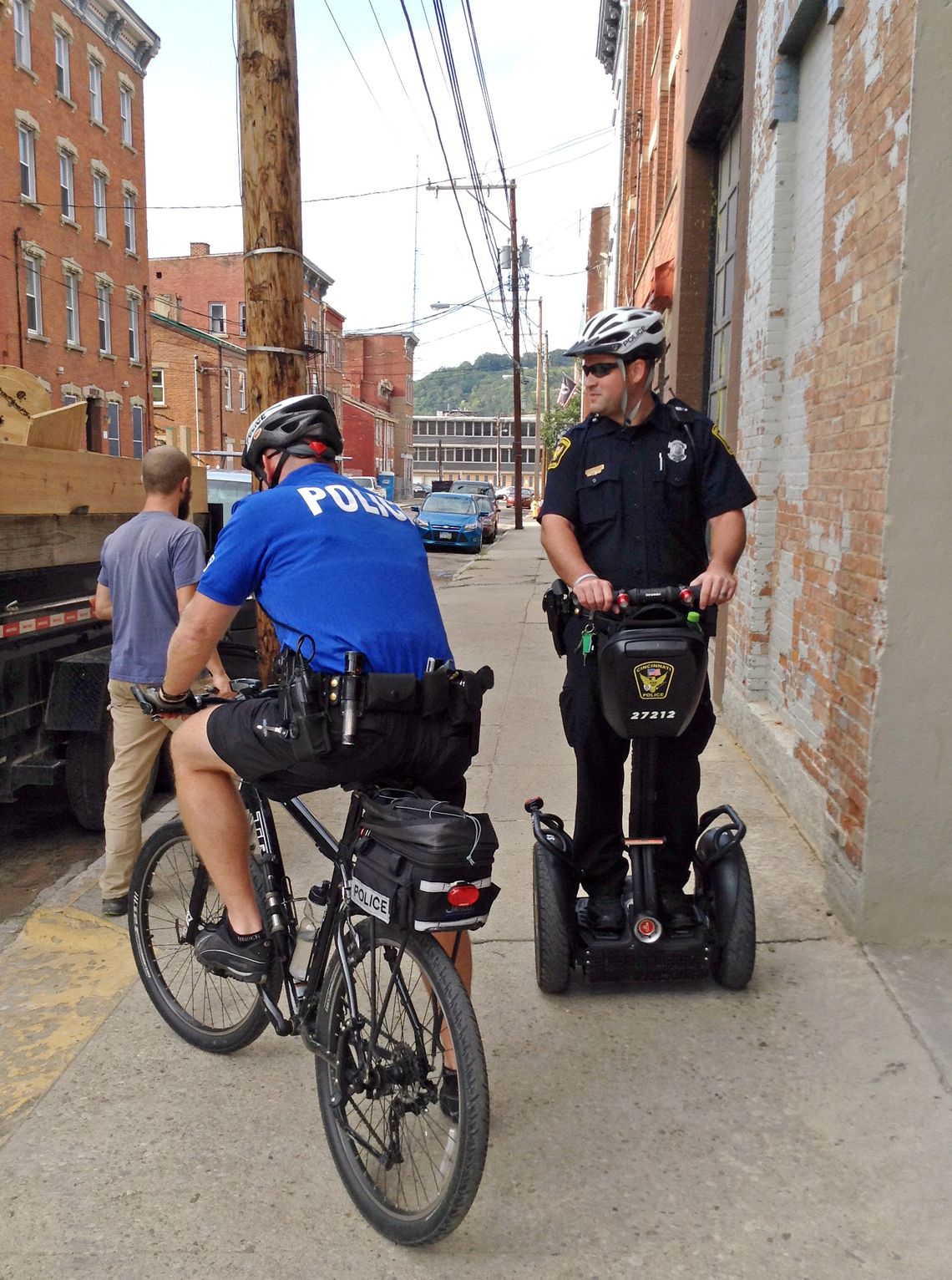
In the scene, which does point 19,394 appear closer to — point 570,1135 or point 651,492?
point 651,492

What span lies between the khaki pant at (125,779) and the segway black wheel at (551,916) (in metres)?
1.87

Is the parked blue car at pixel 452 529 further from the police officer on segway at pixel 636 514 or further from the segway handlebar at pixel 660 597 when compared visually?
the segway handlebar at pixel 660 597

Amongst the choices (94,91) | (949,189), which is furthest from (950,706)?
(94,91)

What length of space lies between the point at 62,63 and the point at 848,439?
35.3m

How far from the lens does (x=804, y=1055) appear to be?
3.30 meters

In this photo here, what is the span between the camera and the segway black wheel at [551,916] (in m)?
3.56

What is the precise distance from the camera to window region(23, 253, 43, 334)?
30.2 metres

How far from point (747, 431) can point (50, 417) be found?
3.94 metres

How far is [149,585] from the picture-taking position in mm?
4641

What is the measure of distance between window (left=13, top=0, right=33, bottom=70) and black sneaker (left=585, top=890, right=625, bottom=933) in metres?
33.0

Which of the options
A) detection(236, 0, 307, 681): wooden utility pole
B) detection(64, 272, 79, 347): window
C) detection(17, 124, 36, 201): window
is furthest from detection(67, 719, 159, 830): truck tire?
detection(64, 272, 79, 347): window

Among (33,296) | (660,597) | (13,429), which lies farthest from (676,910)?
(33,296)

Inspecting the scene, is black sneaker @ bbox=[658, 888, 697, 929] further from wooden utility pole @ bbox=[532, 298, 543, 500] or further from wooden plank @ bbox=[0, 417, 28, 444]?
wooden utility pole @ bbox=[532, 298, 543, 500]

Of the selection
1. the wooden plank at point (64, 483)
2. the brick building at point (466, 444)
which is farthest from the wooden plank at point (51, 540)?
the brick building at point (466, 444)
